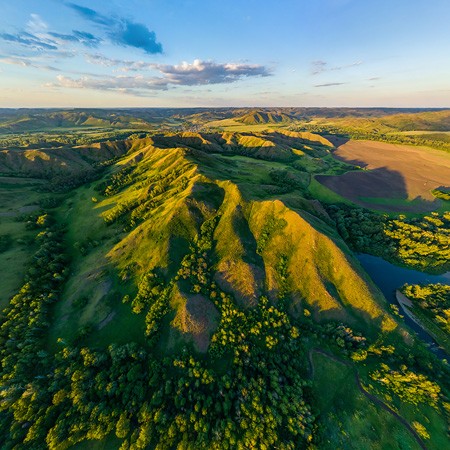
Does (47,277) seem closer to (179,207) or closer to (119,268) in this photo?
(119,268)

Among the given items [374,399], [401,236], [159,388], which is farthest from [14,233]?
[401,236]

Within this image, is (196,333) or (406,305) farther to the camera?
(406,305)

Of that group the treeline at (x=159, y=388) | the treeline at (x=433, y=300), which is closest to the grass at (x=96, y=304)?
the treeline at (x=159, y=388)

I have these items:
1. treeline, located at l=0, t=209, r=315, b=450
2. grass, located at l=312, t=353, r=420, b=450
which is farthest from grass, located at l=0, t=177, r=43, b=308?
grass, located at l=312, t=353, r=420, b=450

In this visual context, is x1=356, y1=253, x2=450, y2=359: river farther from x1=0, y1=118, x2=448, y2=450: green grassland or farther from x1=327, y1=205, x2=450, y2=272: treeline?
x1=0, y1=118, x2=448, y2=450: green grassland

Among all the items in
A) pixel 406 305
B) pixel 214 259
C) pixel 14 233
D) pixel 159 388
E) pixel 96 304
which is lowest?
pixel 406 305

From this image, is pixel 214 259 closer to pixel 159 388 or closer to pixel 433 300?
pixel 159 388

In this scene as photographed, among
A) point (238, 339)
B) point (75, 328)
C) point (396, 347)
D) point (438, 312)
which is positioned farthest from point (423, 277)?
point (75, 328)
